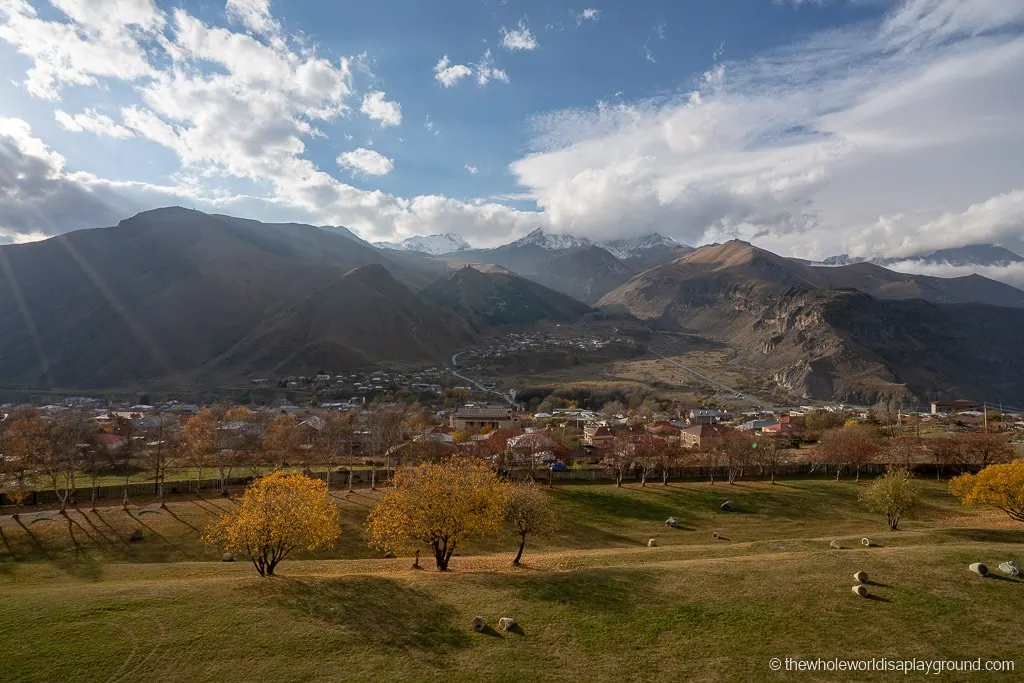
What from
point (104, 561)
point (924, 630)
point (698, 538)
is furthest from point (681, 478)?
point (104, 561)

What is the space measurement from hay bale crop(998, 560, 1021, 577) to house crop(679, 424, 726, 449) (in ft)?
225

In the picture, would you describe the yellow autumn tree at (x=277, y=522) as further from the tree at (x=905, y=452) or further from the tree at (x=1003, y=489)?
the tree at (x=905, y=452)

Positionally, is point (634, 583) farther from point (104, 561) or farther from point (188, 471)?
point (188, 471)

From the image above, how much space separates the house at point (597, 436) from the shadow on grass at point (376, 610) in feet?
240

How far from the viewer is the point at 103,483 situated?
71.4 metres

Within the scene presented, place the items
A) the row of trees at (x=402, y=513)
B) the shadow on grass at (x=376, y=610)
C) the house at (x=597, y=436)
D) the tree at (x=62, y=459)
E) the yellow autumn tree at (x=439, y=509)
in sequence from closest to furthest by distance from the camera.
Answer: the shadow on grass at (x=376, y=610) < the row of trees at (x=402, y=513) < the yellow autumn tree at (x=439, y=509) < the tree at (x=62, y=459) < the house at (x=597, y=436)

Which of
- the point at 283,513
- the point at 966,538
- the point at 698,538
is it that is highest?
the point at 283,513

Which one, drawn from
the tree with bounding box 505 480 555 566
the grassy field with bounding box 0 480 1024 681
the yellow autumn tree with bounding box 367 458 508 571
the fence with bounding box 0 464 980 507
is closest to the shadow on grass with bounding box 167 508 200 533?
the grassy field with bounding box 0 480 1024 681

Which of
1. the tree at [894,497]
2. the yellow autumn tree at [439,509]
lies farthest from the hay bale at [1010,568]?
the yellow autumn tree at [439,509]

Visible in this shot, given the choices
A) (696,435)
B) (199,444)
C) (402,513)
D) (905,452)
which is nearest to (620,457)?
(696,435)

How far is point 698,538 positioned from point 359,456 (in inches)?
2516

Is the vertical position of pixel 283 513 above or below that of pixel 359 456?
above

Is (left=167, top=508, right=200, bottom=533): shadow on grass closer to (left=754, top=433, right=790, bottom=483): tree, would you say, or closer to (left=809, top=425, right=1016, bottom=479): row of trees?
(left=754, top=433, right=790, bottom=483): tree

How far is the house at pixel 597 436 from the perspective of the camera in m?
104
